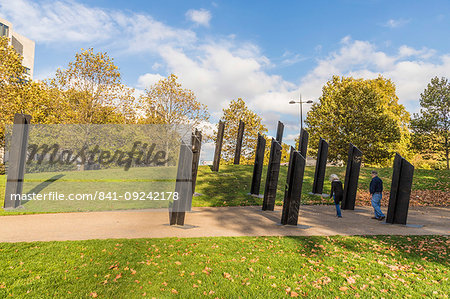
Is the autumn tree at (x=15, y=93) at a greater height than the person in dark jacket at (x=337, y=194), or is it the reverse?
the autumn tree at (x=15, y=93)

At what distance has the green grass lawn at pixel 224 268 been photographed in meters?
4.89

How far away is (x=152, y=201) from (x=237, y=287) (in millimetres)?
10400

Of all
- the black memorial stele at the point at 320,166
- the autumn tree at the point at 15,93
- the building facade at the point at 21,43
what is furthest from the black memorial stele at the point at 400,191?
the building facade at the point at 21,43

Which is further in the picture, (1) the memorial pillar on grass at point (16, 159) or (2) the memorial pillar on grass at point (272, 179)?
(2) the memorial pillar on grass at point (272, 179)

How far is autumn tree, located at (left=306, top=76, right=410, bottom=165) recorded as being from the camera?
27.6 metres

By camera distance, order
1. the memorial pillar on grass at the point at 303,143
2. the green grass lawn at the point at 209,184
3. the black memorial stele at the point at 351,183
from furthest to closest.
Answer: the memorial pillar on grass at the point at 303,143
the green grass lawn at the point at 209,184
the black memorial stele at the point at 351,183

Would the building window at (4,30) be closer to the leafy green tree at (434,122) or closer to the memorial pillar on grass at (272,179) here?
the memorial pillar on grass at (272,179)

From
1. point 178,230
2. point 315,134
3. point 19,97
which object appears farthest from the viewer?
point 315,134

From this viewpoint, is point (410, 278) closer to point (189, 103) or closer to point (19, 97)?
point (19, 97)

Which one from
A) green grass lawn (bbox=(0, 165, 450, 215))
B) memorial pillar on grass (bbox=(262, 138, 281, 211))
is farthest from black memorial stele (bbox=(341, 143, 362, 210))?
memorial pillar on grass (bbox=(262, 138, 281, 211))

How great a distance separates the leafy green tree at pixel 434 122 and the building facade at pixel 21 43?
66.5 metres

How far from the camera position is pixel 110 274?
5.42 meters

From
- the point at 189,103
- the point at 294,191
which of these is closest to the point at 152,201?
the point at 294,191

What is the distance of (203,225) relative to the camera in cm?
950
